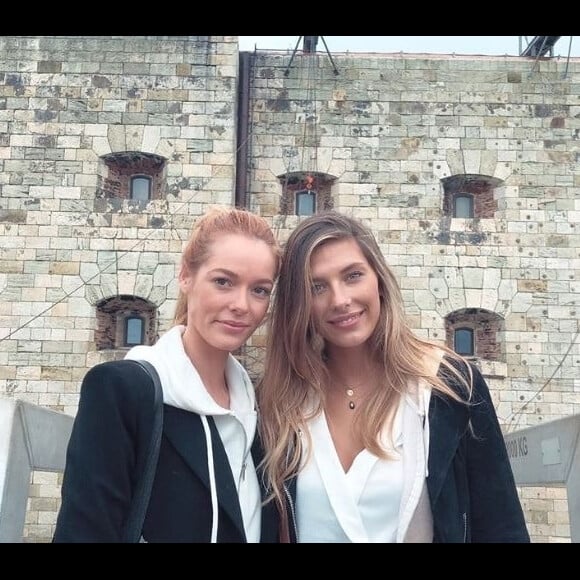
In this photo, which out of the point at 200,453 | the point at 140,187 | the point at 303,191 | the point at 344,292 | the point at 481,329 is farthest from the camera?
the point at 303,191

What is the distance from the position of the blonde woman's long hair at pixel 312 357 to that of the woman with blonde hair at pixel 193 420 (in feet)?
0.27

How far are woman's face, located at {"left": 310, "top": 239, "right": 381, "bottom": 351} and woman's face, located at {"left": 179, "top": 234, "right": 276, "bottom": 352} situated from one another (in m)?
0.19

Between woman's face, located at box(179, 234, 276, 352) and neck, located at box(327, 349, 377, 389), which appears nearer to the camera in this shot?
woman's face, located at box(179, 234, 276, 352)

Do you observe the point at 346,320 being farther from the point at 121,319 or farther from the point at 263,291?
the point at 121,319

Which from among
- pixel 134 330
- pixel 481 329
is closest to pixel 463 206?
pixel 481 329

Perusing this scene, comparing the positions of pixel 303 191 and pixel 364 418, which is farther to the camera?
pixel 303 191

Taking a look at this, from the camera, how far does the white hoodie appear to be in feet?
6.03

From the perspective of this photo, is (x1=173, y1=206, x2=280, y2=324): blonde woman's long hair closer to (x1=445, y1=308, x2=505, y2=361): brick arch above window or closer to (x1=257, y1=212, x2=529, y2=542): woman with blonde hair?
(x1=257, y1=212, x2=529, y2=542): woman with blonde hair

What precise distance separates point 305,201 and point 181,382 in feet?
28.1

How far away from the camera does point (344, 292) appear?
83.3 inches

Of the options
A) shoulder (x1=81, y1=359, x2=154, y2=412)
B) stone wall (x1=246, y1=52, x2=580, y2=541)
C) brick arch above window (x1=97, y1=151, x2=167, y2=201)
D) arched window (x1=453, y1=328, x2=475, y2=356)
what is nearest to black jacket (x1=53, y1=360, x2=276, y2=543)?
shoulder (x1=81, y1=359, x2=154, y2=412)

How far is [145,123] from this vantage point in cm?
991

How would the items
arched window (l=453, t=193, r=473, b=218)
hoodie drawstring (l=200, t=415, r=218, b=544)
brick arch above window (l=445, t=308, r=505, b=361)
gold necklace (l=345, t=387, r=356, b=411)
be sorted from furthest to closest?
arched window (l=453, t=193, r=473, b=218) < brick arch above window (l=445, t=308, r=505, b=361) < gold necklace (l=345, t=387, r=356, b=411) < hoodie drawstring (l=200, t=415, r=218, b=544)
